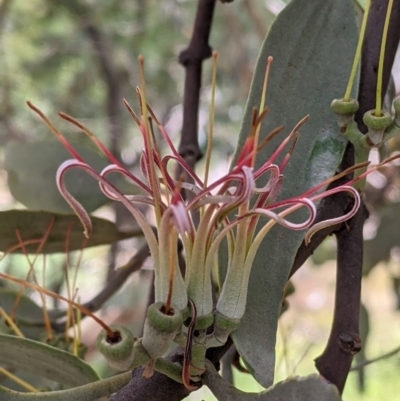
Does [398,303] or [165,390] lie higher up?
[398,303]

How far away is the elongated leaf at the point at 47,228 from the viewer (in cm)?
39

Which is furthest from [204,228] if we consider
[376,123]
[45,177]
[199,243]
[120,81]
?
[120,81]

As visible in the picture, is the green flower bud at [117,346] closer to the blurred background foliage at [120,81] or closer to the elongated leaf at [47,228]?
the elongated leaf at [47,228]

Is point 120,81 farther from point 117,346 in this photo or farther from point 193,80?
point 117,346

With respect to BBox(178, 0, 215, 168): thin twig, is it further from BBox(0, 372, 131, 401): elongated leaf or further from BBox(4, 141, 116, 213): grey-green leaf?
BBox(0, 372, 131, 401): elongated leaf

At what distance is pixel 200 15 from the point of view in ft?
1.60

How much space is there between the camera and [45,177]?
1.55ft

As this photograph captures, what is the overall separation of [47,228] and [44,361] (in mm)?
128

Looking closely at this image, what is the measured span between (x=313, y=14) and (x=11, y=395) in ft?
0.87

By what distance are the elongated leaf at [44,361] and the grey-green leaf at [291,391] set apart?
0.09 m

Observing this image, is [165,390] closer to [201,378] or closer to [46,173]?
A: [201,378]

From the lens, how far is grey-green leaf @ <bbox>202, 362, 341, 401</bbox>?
8.1 inches

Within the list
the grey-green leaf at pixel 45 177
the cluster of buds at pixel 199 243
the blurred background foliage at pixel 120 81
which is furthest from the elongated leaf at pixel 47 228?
the blurred background foliage at pixel 120 81

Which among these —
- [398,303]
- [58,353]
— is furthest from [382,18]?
[398,303]
